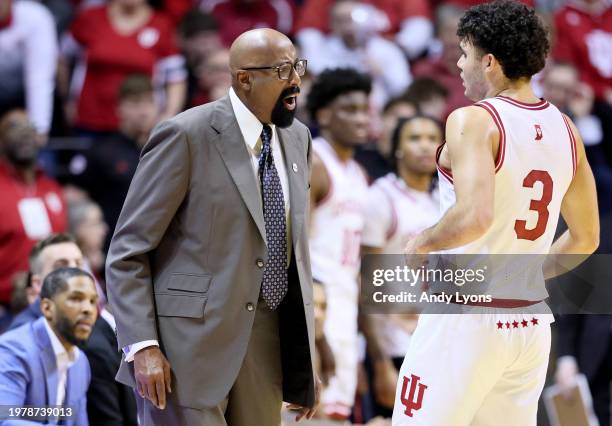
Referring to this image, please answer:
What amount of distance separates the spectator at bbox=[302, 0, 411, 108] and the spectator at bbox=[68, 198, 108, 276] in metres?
2.39

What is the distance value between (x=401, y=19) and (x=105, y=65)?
2780 mm

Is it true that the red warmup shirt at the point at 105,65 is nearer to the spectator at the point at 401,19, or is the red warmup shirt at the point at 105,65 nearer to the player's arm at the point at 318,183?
the spectator at the point at 401,19

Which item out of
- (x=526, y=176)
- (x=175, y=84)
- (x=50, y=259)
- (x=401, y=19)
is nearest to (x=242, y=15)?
(x=175, y=84)

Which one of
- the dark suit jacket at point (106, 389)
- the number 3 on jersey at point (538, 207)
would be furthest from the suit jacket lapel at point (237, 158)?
the dark suit jacket at point (106, 389)

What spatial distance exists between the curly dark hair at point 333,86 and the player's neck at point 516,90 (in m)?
3.49

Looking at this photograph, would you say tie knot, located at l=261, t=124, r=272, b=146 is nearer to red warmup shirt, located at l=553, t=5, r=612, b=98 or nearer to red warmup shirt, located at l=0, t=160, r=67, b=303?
red warmup shirt, located at l=0, t=160, r=67, b=303

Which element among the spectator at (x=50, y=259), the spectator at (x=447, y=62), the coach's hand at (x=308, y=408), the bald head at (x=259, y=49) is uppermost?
the spectator at (x=447, y=62)

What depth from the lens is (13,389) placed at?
4.66 meters

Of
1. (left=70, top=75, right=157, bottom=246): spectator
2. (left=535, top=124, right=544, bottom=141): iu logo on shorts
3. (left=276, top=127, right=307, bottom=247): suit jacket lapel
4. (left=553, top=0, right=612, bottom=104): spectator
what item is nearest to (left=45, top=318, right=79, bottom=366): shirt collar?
(left=276, top=127, right=307, bottom=247): suit jacket lapel

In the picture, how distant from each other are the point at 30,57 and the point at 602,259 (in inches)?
180

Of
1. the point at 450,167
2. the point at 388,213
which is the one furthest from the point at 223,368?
the point at 388,213

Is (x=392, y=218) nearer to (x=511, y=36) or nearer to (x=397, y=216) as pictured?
(x=397, y=216)

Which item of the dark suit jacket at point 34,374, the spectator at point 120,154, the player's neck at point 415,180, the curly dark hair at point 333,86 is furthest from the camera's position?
the spectator at point 120,154

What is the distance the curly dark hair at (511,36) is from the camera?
3.84 meters
